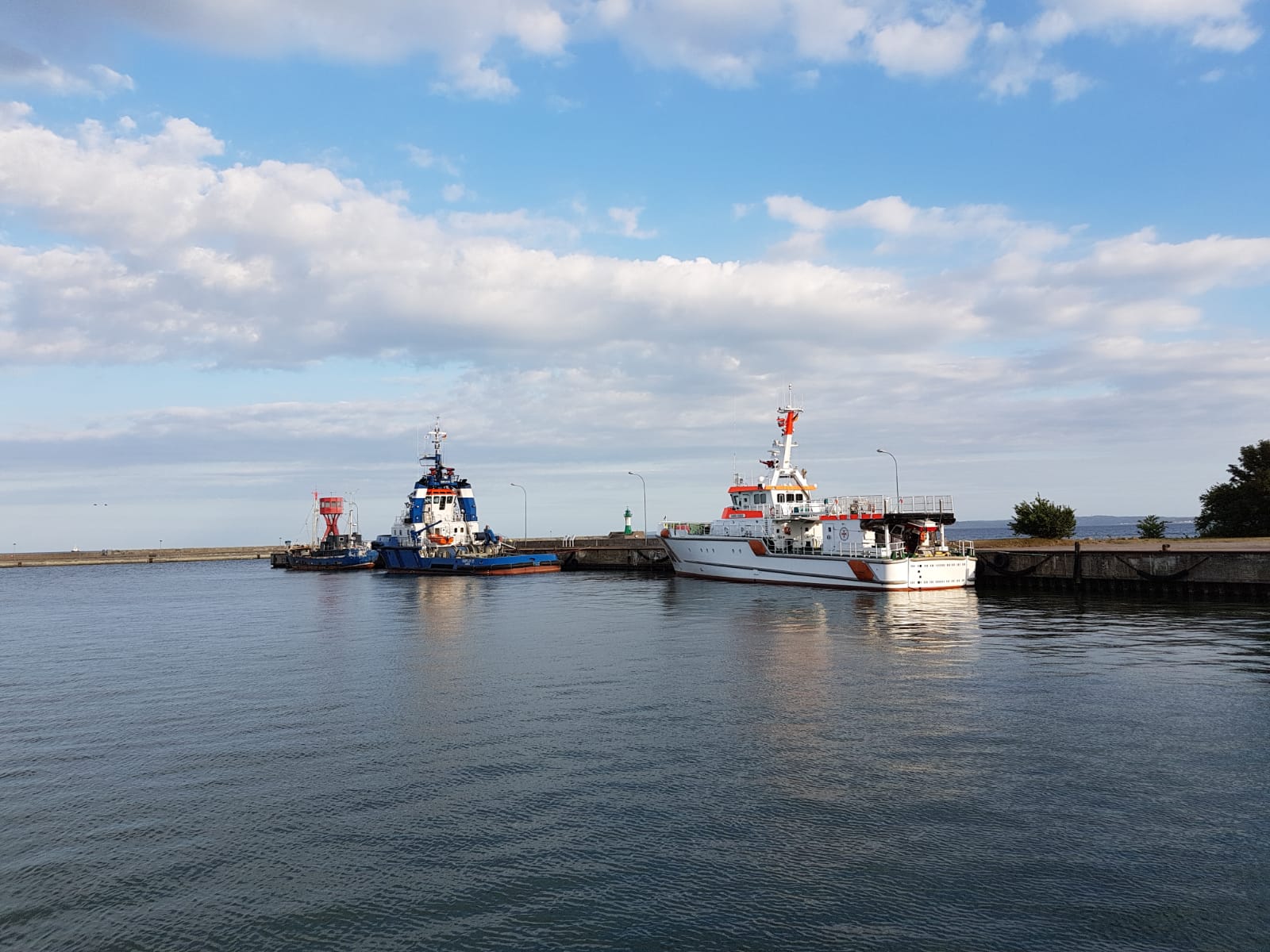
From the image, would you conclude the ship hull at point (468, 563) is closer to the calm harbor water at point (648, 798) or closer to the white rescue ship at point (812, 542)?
the white rescue ship at point (812, 542)

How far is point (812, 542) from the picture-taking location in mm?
63906

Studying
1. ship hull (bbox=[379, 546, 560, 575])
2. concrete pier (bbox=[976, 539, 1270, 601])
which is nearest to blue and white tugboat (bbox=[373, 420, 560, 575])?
ship hull (bbox=[379, 546, 560, 575])

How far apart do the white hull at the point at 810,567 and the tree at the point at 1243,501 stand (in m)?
30.3

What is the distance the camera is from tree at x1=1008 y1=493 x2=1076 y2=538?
7381 centimetres

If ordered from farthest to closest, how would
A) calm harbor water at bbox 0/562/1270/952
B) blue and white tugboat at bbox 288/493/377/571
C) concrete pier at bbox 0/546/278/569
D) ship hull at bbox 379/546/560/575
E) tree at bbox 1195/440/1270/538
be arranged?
concrete pier at bbox 0/546/278/569 → blue and white tugboat at bbox 288/493/377/571 → ship hull at bbox 379/546/560/575 → tree at bbox 1195/440/1270/538 → calm harbor water at bbox 0/562/1270/952

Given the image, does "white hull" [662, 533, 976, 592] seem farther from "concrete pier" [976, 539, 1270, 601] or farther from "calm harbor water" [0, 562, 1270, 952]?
"calm harbor water" [0, 562, 1270, 952]

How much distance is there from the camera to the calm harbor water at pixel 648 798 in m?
10.6

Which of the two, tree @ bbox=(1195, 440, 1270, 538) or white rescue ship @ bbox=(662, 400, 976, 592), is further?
tree @ bbox=(1195, 440, 1270, 538)

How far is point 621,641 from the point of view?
114ft

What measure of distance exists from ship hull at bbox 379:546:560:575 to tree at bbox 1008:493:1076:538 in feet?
155

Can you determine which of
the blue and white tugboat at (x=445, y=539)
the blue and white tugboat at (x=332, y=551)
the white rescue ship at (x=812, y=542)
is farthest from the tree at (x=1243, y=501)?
the blue and white tugboat at (x=332, y=551)

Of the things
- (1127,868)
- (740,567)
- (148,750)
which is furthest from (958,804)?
(740,567)

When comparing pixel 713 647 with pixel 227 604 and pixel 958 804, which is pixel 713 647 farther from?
pixel 227 604

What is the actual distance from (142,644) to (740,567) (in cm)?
4183
